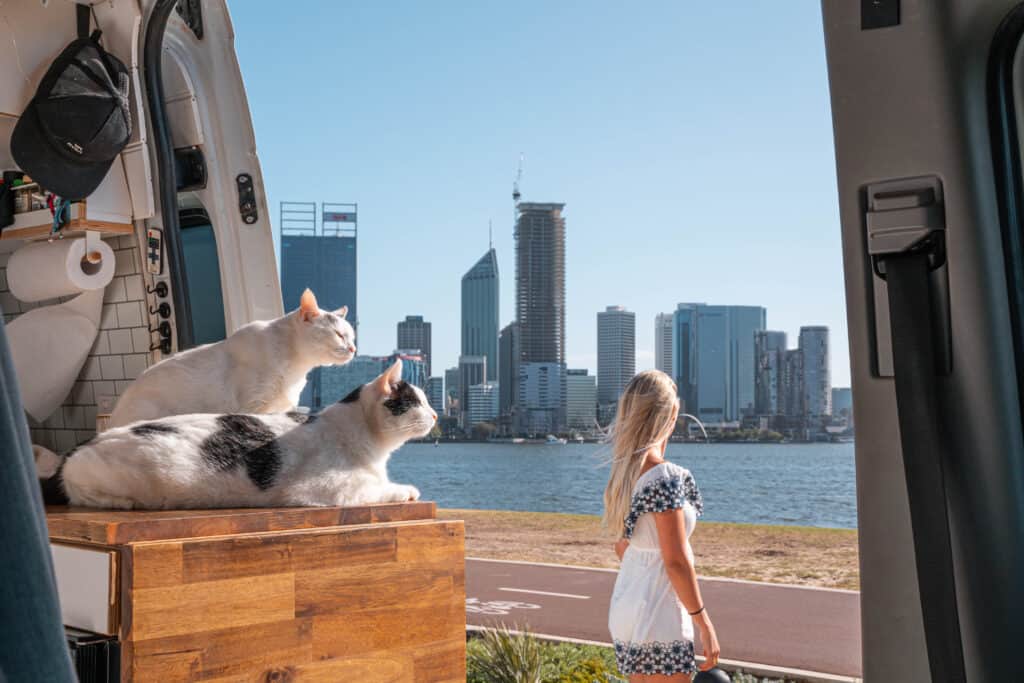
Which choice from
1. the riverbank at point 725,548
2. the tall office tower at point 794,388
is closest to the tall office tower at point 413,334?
the tall office tower at point 794,388

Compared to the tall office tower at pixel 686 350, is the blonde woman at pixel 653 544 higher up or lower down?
lower down

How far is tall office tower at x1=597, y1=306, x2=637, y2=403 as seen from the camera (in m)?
86.2

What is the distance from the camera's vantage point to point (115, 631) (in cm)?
174

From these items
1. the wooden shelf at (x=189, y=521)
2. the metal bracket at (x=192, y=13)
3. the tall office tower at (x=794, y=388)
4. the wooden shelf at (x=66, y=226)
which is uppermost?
the tall office tower at (x=794, y=388)

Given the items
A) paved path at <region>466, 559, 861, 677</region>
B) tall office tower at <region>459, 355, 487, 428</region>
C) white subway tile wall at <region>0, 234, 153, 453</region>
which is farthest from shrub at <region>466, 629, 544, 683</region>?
→ tall office tower at <region>459, 355, 487, 428</region>

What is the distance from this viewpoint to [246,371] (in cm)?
274

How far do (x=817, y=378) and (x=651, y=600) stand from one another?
72.6m

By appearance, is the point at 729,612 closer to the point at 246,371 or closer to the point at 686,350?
the point at 246,371

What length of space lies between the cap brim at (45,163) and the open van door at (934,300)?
119 inches

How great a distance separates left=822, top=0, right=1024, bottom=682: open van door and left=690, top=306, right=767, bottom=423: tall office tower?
7414 centimetres

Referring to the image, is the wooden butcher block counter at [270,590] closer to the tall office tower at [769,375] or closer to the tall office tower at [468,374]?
the tall office tower at [468,374]

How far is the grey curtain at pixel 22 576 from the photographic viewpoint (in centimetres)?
34

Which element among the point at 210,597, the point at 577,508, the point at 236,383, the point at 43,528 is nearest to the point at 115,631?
the point at 210,597

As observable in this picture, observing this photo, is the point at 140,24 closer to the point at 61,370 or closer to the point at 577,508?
the point at 61,370
